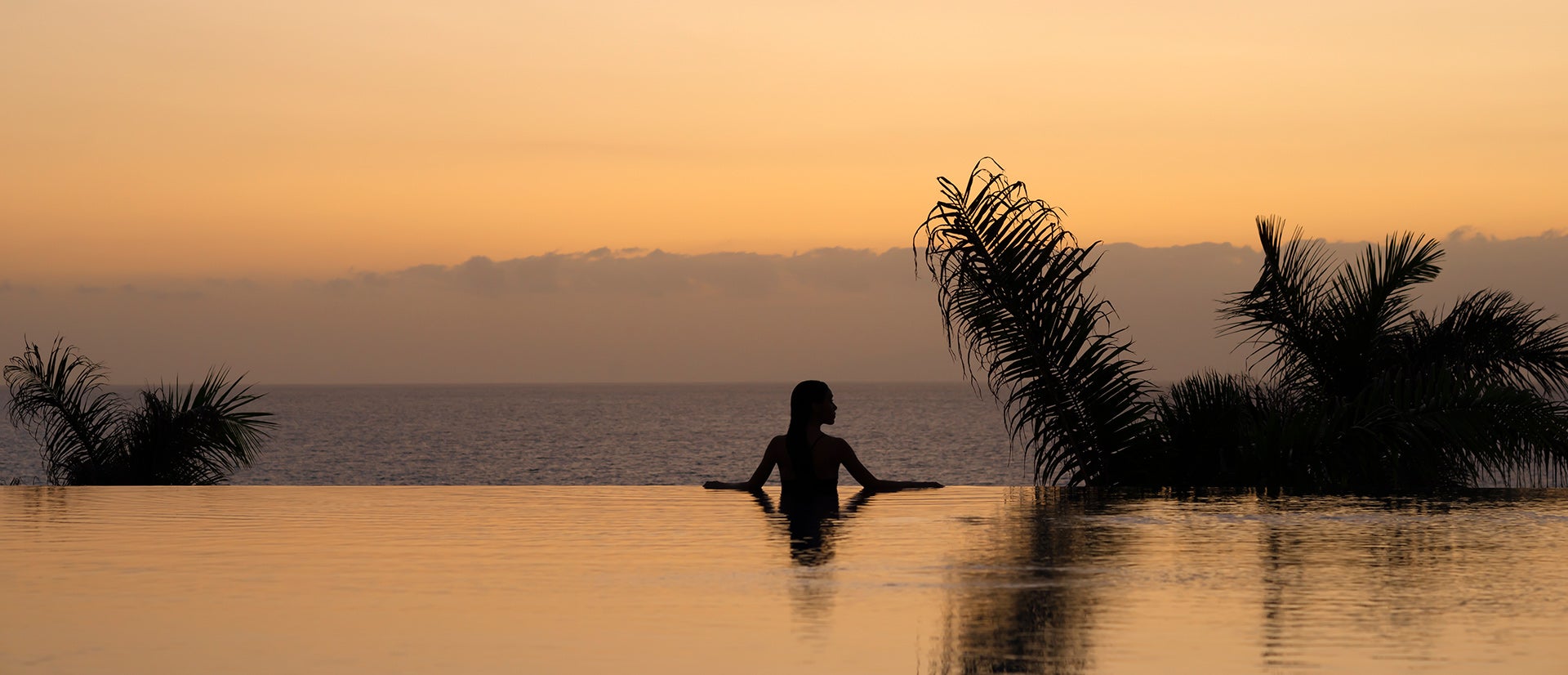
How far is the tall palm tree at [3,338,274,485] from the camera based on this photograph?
14.9 metres

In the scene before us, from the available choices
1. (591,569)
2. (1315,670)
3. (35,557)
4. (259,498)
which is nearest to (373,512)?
(259,498)

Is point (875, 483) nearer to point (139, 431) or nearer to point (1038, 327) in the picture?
point (1038, 327)

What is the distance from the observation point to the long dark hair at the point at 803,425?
9.42 metres

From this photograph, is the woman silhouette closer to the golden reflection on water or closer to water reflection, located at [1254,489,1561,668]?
the golden reflection on water

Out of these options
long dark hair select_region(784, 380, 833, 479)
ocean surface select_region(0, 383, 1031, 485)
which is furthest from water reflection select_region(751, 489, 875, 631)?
ocean surface select_region(0, 383, 1031, 485)

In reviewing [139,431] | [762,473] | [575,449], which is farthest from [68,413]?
[575,449]

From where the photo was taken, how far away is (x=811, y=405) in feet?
31.0

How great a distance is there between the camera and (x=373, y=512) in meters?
8.73

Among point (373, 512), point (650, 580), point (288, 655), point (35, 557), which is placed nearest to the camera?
point (288, 655)

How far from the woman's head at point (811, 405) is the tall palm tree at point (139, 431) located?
23.6 feet

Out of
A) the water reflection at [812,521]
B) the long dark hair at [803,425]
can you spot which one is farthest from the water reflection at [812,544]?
the long dark hair at [803,425]

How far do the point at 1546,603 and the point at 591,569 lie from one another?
146 inches

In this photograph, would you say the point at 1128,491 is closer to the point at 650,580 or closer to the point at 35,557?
the point at 650,580

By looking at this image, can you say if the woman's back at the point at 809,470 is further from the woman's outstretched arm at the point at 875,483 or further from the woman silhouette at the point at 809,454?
the woman's outstretched arm at the point at 875,483
